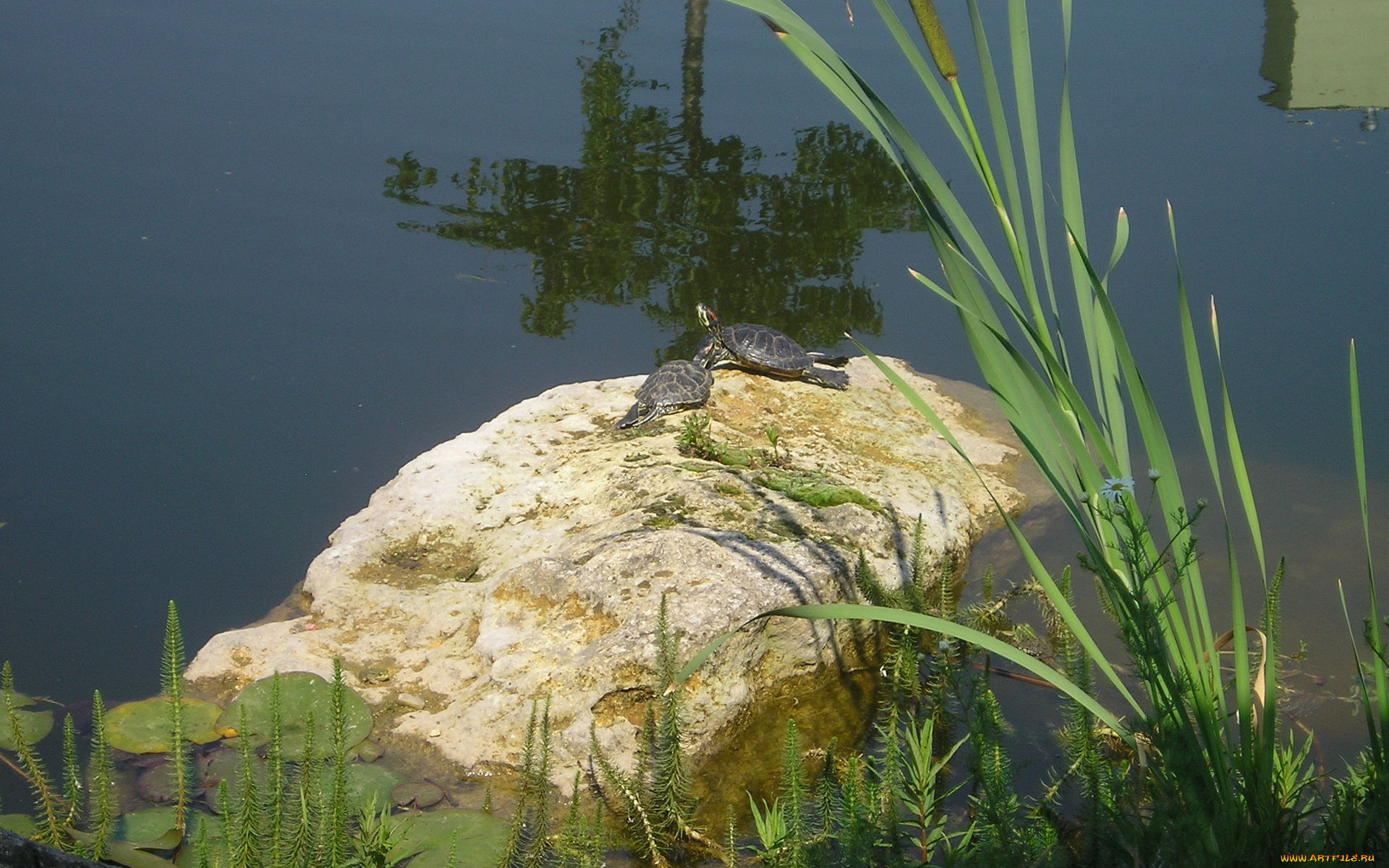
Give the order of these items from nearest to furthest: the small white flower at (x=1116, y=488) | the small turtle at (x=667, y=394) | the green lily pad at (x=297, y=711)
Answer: the small white flower at (x=1116, y=488) < the green lily pad at (x=297, y=711) < the small turtle at (x=667, y=394)

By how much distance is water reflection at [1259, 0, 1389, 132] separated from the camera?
9070 millimetres

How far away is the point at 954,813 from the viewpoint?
3.30 m

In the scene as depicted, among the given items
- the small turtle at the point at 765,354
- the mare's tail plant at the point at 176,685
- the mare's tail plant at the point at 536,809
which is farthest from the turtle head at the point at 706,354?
the mare's tail plant at the point at 176,685

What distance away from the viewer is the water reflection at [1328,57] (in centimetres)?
907

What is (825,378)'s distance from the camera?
550 centimetres

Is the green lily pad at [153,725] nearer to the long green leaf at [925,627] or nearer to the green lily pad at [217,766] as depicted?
the green lily pad at [217,766]

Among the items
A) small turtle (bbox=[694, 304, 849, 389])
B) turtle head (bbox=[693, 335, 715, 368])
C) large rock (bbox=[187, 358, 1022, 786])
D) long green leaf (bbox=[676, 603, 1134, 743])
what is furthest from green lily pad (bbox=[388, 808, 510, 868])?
small turtle (bbox=[694, 304, 849, 389])

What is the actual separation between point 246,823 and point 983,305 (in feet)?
5.42

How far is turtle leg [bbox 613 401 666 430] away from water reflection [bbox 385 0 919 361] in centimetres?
137

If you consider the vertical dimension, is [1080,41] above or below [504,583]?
above

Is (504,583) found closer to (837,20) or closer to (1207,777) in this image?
(1207,777)

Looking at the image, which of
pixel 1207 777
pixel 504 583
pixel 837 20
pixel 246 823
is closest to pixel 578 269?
pixel 504 583

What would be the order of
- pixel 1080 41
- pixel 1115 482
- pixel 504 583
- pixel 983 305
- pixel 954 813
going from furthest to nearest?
pixel 1080 41, pixel 504 583, pixel 954 813, pixel 983 305, pixel 1115 482

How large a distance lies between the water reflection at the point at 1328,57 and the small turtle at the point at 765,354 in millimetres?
5761
